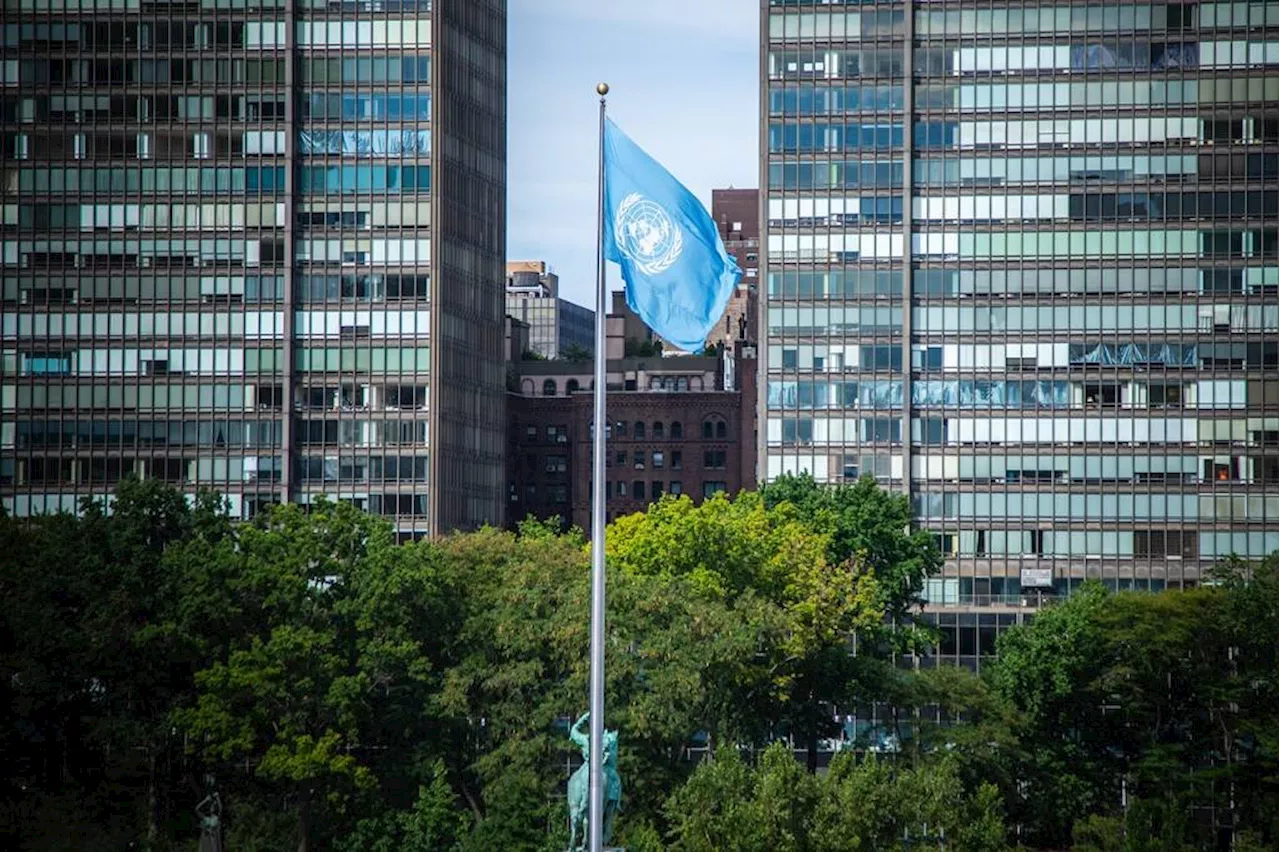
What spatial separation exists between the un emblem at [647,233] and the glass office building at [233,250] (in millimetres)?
115223

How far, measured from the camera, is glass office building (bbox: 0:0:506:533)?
166125mm

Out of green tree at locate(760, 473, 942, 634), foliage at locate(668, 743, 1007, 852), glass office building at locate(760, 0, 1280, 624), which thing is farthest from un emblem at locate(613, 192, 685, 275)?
glass office building at locate(760, 0, 1280, 624)

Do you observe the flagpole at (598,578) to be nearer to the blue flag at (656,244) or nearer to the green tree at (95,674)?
the blue flag at (656,244)

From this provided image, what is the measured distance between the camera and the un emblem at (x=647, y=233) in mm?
51188

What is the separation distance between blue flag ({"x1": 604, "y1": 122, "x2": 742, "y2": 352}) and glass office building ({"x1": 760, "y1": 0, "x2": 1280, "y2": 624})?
119 m

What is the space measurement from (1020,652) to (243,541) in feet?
163

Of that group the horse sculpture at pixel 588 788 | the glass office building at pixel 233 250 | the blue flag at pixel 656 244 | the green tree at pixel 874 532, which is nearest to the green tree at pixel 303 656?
the horse sculpture at pixel 588 788

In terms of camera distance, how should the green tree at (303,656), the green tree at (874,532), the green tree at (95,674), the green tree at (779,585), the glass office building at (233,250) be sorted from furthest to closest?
1. the glass office building at (233,250)
2. the green tree at (874,532)
3. the green tree at (779,585)
4. the green tree at (95,674)
5. the green tree at (303,656)

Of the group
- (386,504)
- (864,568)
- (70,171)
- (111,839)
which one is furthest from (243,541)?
(70,171)

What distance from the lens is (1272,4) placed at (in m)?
169

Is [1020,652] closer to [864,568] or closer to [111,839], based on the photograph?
[864,568]

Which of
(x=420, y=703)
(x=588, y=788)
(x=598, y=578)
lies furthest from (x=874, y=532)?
(x=598, y=578)

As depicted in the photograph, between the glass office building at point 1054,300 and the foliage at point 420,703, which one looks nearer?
the foliage at point 420,703

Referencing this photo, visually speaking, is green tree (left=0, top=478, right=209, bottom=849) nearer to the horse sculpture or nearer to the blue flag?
the horse sculpture
